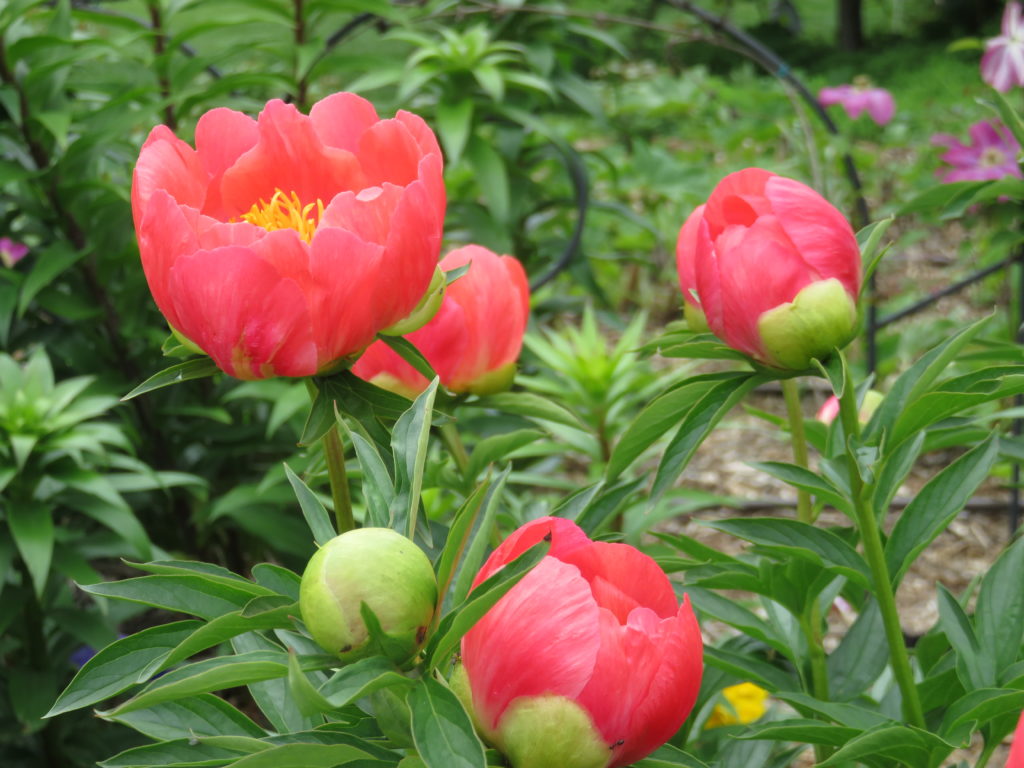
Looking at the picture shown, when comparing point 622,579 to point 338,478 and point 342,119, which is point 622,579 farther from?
point 342,119

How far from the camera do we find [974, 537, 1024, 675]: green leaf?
646 millimetres

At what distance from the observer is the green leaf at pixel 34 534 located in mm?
1255

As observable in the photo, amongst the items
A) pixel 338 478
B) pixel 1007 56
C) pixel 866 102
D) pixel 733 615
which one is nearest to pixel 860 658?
pixel 733 615

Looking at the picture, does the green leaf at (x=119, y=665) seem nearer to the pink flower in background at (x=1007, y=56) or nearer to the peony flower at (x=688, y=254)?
the peony flower at (x=688, y=254)

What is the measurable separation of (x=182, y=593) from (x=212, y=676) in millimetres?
88

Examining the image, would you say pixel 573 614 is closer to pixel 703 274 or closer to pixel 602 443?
pixel 703 274

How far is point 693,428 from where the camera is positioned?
1.94 feet

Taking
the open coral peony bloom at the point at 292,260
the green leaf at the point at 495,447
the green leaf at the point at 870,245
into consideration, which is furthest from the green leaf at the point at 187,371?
the green leaf at the point at 870,245

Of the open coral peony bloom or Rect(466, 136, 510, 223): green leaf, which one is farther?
Rect(466, 136, 510, 223): green leaf

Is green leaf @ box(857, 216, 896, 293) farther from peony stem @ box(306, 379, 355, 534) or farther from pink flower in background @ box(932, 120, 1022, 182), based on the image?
pink flower in background @ box(932, 120, 1022, 182)

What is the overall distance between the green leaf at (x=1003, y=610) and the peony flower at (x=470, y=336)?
0.33 meters

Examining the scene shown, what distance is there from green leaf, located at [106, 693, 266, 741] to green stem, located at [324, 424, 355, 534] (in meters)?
0.11

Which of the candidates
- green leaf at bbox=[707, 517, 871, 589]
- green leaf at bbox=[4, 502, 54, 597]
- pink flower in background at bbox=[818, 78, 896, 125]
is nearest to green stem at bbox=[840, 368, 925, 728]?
green leaf at bbox=[707, 517, 871, 589]

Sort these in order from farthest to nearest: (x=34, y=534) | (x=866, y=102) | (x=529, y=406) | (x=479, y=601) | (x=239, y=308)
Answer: (x=866, y=102) → (x=34, y=534) → (x=529, y=406) → (x=239, y=308) → (x=479, y=601)
